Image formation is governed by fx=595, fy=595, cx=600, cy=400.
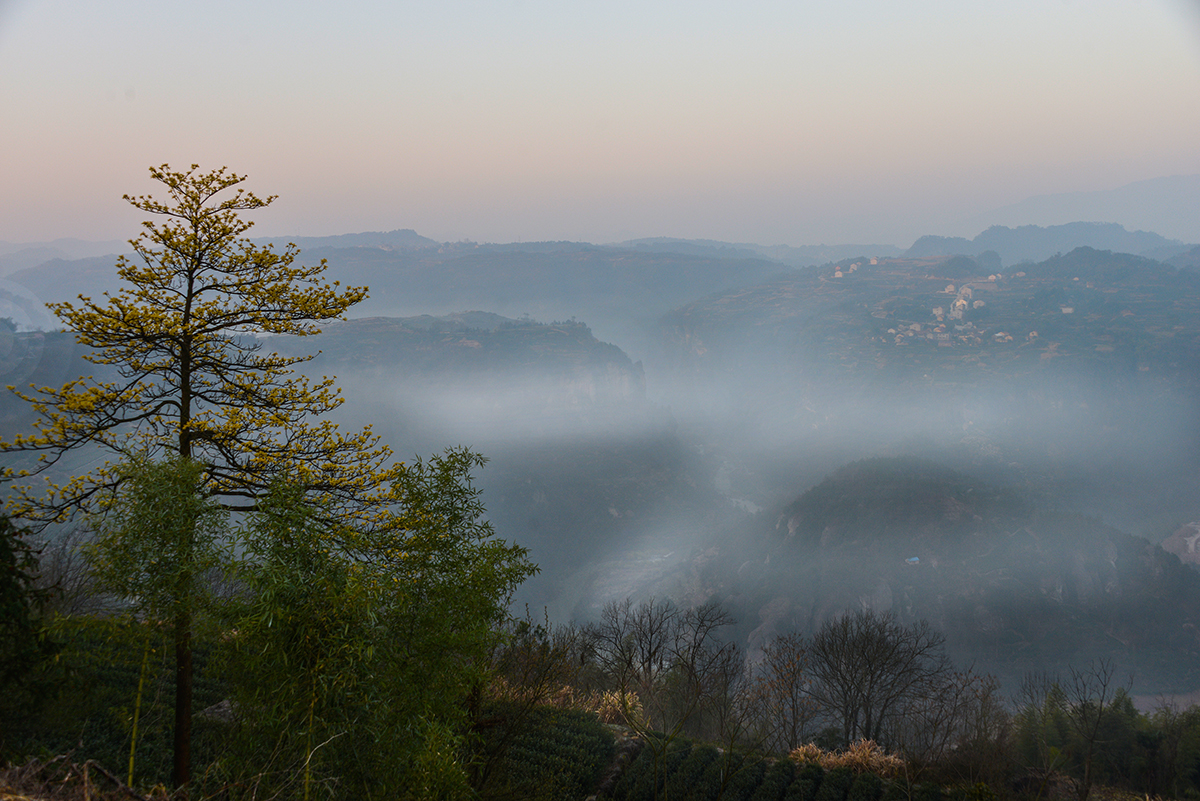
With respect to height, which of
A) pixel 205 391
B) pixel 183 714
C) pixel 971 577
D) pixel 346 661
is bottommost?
pixel 971 577

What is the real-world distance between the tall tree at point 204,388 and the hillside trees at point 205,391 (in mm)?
26

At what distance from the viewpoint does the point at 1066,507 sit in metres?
176

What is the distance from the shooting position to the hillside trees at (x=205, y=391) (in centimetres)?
1076

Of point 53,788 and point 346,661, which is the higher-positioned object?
point 53,788

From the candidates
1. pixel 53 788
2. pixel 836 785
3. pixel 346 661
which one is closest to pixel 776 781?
pixel 836 785

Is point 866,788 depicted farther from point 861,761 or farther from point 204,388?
point 204,388

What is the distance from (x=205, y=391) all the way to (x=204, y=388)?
0.44 feet

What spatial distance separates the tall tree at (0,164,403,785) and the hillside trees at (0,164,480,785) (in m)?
0.03

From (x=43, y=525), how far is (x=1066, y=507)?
223 metres

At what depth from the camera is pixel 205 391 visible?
12.7 metres

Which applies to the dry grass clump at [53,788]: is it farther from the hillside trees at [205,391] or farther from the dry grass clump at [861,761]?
the dry grass clump at [861,761]

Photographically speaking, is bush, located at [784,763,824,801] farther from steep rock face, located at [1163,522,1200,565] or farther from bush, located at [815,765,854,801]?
steep rock face, located at [1163,522,1200,565]

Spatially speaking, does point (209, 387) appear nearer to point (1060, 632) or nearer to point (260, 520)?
point (260, 520)

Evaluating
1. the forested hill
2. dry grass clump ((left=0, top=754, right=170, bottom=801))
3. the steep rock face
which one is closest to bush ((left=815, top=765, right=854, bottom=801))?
dry grass clump ((left=0, top=754, right=170, bottom=801))
